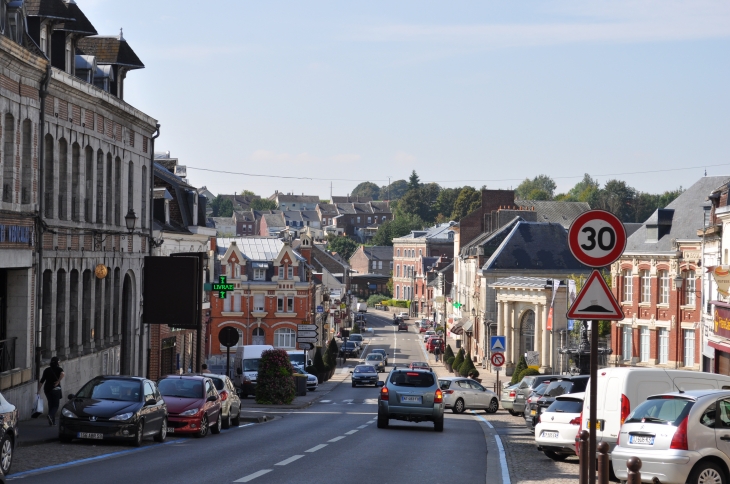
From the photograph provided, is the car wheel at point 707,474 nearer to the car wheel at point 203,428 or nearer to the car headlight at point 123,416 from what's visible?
the car headlight at point 123,416

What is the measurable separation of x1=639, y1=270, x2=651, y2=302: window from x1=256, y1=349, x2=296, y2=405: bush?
79.7 feet

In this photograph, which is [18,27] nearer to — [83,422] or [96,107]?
[96,107]

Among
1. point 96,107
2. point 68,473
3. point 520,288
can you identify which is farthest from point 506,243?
point 68,473

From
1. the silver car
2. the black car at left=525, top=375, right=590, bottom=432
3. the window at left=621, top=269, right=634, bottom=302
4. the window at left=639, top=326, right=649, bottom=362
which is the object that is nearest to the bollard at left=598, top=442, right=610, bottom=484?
the silver car

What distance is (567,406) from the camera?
69.4 ft

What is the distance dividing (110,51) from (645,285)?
32.9 metres

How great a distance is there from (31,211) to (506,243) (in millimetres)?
56903

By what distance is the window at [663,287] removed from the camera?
5609 cm

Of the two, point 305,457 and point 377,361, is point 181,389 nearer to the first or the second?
point 305,457

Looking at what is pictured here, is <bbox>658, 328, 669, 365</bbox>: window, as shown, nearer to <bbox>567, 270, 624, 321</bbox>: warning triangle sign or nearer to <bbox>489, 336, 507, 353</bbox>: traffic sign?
<bbox>489, 336, 507, 353</bbox>: traffic sign

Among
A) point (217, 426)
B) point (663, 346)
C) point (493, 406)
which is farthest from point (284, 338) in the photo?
point (217, 426)

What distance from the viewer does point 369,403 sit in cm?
4691

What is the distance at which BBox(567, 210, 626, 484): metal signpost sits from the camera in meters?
11.5

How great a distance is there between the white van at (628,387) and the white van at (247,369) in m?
27.6
